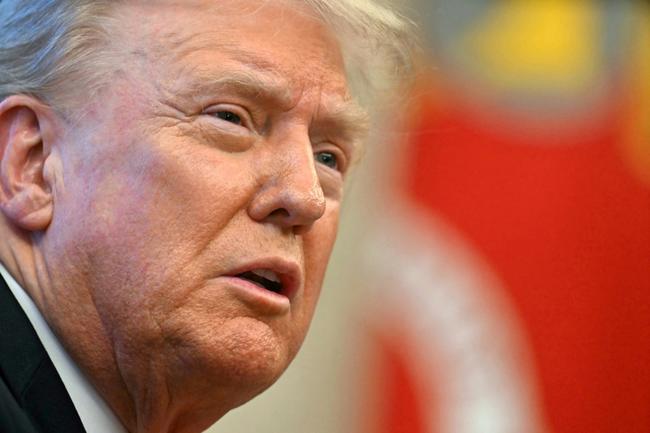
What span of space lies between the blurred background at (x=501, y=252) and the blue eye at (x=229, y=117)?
973mm

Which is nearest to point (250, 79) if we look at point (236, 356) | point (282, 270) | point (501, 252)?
point (282, 270)

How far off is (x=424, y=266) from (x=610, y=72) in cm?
75

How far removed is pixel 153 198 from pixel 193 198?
2.4 inches

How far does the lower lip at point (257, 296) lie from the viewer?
1632 mm

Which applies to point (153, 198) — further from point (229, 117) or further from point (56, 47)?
point (56, 47)

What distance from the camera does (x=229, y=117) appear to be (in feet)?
5.63

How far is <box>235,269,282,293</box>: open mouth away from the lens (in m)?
1.68

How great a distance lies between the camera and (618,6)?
289 cm

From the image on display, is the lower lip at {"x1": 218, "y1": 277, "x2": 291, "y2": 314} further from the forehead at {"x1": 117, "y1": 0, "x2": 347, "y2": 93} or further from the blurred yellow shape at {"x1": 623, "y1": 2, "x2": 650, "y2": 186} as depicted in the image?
the blurred yellow shape at {"x1": 623, "y1": 2, "x2": 650, "y2": 186}

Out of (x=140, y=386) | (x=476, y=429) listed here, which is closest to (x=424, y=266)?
(x=476, y=429)

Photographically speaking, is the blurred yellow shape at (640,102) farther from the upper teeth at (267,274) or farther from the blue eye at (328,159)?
the upper teeth at (267,274)

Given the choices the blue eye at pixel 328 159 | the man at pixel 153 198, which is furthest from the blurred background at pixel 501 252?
the man at pixel 153 198

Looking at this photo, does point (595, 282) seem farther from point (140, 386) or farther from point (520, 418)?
point (140, 386)

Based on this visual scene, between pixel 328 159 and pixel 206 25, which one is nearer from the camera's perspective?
pixel 206 25
